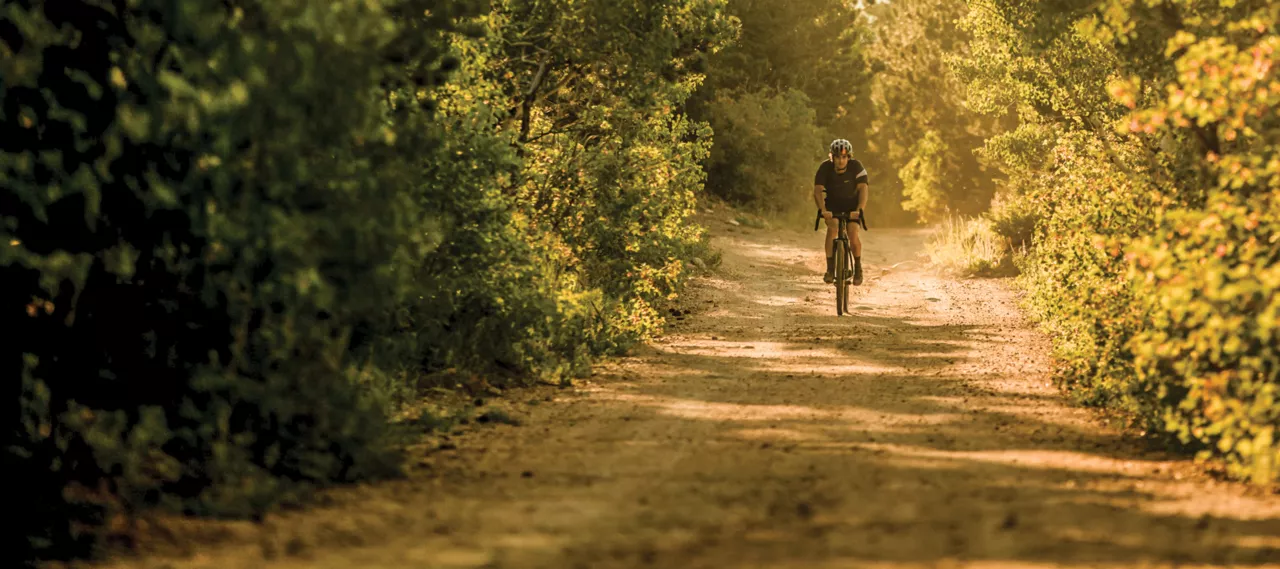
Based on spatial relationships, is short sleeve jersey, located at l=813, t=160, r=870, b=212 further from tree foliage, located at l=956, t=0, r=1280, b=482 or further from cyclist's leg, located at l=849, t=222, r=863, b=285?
tree foliage, located at l=956, t=0, r=1280, b=482

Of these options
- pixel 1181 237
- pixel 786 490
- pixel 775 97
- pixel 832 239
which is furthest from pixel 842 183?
pixel 775 97

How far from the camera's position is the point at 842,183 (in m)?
17.3

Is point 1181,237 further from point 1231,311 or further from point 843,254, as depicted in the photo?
point 843,254

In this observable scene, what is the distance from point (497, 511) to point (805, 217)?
41.6m

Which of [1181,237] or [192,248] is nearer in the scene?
[192,248]

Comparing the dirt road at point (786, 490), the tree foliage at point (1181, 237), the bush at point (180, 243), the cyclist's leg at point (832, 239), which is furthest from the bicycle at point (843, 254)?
the bush at point (180, 243)

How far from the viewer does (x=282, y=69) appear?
6.01m

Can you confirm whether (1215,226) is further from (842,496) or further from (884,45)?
A: (884,45)

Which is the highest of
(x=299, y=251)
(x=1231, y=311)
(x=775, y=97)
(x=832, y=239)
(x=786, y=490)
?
(x=775, y=97)

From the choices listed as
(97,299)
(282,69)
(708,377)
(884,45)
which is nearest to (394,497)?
(97,299)

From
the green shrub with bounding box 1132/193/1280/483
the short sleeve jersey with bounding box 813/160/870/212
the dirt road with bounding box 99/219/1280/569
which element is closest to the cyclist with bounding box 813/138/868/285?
the short sleeve jersey with bounding box 813/160/870/212

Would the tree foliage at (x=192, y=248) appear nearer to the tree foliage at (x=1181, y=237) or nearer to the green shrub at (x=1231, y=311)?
the green shrub at (x=1231, y=311)

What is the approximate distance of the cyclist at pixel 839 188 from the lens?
17016 mm

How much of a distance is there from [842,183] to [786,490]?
35.8 feet
